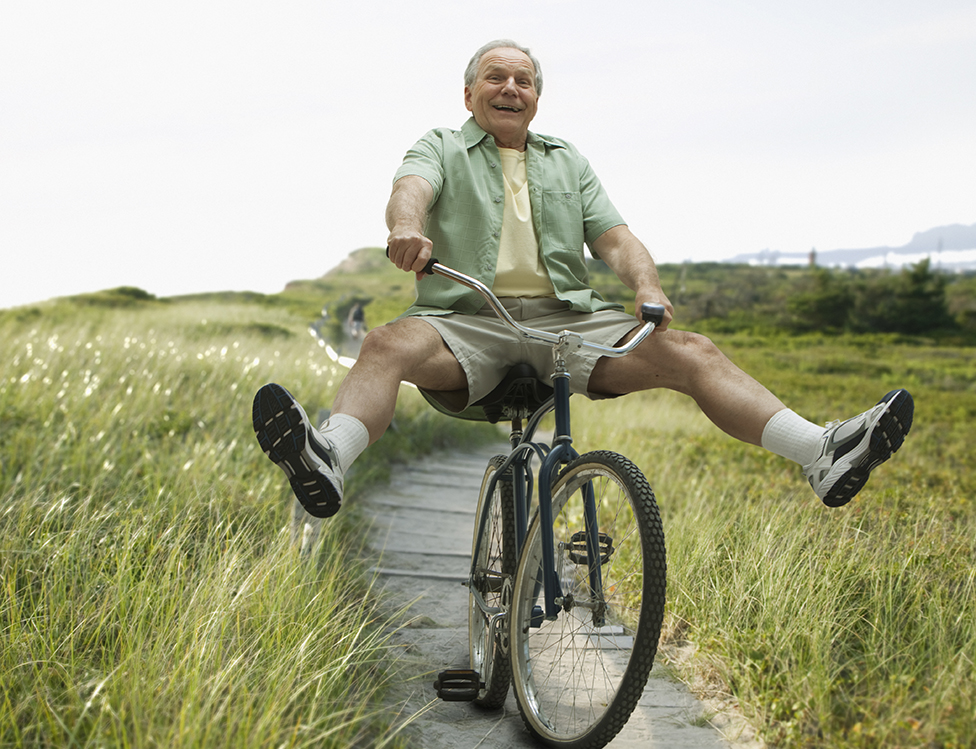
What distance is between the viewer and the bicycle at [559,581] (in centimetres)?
179

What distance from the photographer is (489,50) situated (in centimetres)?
281

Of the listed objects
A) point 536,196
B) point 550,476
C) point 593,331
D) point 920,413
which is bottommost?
point 920,413

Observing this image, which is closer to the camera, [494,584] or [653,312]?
[653,312]

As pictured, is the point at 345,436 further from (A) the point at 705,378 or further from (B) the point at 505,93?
(B) the point at 505,93

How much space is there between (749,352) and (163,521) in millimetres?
19956

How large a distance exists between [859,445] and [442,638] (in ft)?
5.84

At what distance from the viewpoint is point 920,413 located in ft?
42.7

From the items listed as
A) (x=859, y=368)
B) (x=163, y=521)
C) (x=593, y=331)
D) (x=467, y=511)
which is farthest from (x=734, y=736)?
(x=859, y=368)

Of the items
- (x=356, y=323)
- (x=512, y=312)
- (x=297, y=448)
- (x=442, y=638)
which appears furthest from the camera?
(x=356, y=323)

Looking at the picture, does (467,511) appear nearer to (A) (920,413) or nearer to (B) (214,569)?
(B) (214,569)

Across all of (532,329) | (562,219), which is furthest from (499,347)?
(562,219)

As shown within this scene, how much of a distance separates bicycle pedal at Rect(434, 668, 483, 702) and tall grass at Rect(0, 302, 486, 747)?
193 millimetres

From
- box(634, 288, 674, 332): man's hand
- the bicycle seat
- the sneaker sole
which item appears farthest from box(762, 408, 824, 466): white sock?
the bicycle seat

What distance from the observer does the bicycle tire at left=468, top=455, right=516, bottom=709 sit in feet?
7.76
